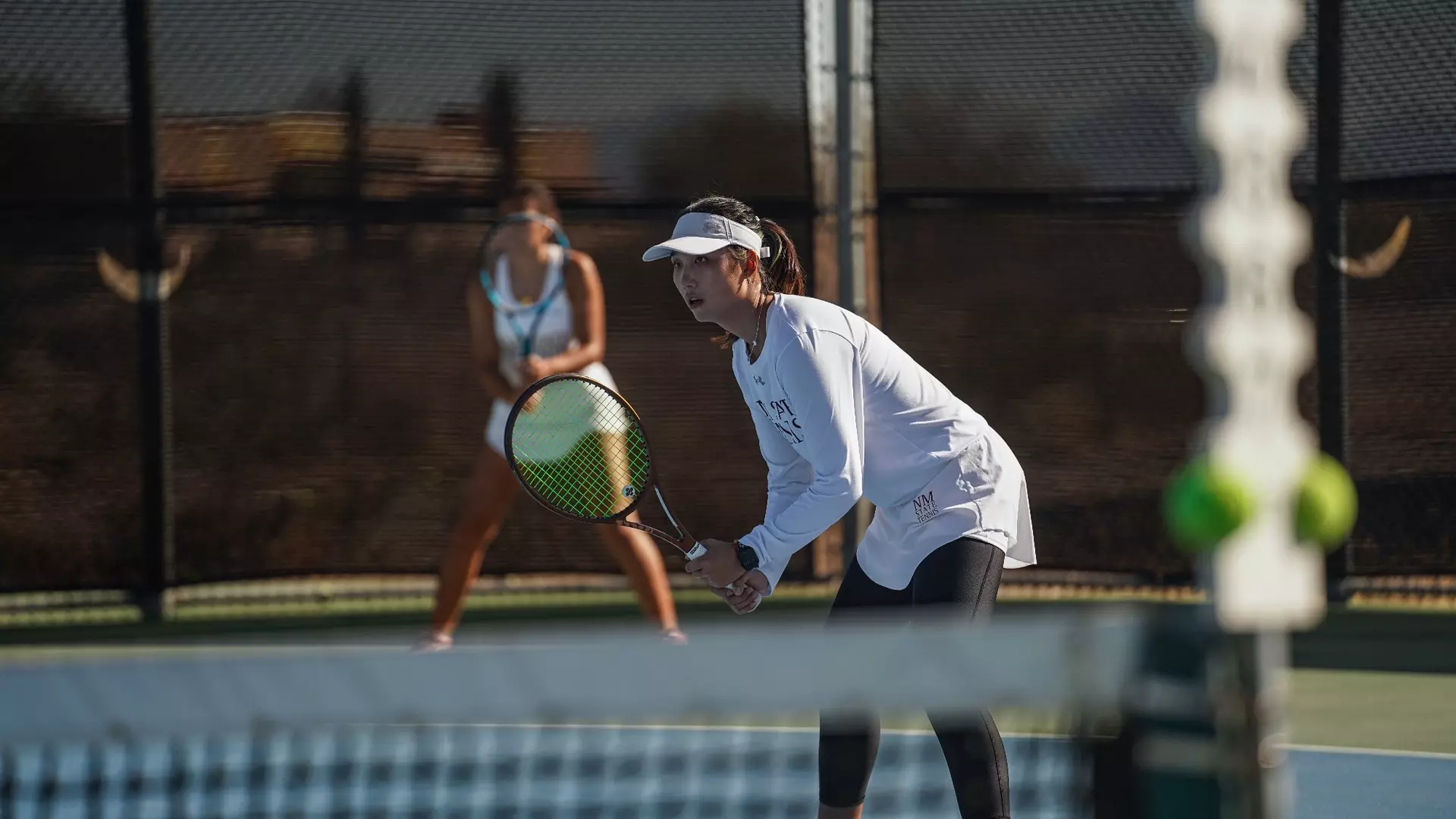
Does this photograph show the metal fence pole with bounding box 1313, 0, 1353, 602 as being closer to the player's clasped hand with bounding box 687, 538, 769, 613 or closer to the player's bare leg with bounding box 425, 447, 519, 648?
the player's bare leg with bounding box 425, 447, 519, 648

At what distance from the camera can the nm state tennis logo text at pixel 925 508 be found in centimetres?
322

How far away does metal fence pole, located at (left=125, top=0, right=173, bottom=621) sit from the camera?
→ 7309mm

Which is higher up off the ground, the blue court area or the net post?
the net post

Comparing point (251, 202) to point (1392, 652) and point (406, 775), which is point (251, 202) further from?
point (1392, 652)

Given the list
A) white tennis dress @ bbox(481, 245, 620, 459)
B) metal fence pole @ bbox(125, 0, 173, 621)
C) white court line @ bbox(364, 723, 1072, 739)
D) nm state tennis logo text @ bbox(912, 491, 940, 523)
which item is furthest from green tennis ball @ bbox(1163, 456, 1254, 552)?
metal fence pole @ bbox(125, 0, 173, 621)

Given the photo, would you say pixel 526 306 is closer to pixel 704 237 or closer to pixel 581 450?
pixel 581 450

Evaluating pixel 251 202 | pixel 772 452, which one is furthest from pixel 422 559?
pixel 772 452

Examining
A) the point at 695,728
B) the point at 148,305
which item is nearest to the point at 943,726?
the point at 695,728

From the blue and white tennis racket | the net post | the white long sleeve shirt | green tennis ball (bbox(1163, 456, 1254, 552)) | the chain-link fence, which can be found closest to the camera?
green tennis ball (bbox(1163, 456, 1254, 552))

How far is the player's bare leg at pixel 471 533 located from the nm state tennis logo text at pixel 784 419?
113 inches

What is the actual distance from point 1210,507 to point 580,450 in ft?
5.36

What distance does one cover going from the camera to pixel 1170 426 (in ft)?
23.8

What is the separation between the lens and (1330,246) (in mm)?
6969

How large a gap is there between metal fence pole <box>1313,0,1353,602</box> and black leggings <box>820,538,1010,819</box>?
4.09 meters
